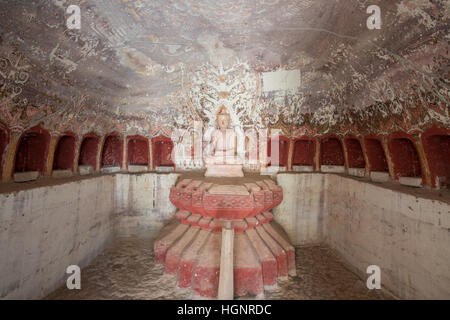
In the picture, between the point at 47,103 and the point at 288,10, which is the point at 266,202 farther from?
the point at 47,103

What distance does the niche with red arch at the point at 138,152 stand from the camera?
27.4ft

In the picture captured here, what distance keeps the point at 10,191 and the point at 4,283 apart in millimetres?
1514

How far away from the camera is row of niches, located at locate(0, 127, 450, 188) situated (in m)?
4.59

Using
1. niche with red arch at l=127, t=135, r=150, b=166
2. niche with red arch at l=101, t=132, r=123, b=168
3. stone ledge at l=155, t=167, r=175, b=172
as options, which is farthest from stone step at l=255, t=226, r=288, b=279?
niche with red arch at l=101, t=132, r=123, b=168

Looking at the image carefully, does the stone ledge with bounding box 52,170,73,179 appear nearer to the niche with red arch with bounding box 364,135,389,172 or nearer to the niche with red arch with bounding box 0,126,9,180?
the niche with red arch with bounding box 0,126,9,180

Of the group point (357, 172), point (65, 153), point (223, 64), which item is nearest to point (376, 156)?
point (357, 172)

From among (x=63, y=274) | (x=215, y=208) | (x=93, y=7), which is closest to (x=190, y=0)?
(x=93, y=7)

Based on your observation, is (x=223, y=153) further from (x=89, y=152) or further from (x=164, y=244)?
(x=89, y=152)

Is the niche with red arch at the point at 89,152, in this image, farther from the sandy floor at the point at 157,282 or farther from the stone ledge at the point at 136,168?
the sandy floor at the point at 157,282

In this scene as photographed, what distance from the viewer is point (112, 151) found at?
8039 mm

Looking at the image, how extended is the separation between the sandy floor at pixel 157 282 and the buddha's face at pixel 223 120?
174 inches

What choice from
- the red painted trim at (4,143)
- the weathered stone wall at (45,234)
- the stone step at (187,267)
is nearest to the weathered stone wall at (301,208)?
the stone step at (187,267)

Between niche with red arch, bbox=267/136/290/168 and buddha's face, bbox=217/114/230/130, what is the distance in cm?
182

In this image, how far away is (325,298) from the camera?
4496 millimetres
